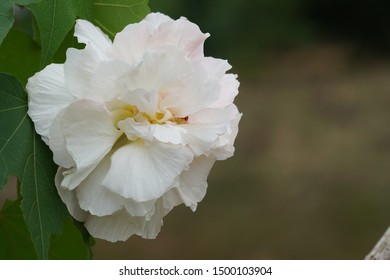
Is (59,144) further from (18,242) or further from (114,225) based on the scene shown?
(18,242)

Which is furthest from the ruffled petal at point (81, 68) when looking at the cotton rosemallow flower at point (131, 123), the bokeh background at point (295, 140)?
the bokeh background at point (295, 140)

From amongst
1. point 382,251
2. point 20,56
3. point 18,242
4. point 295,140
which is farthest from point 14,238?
point 295,140

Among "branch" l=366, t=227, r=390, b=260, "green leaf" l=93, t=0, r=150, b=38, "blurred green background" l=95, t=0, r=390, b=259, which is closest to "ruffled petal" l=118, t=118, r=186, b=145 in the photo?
"green leaf" l=93, t=0, r=150, b=38

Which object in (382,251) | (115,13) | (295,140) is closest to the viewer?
(115,13)

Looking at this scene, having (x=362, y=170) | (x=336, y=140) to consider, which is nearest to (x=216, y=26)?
(x=336, y=140)

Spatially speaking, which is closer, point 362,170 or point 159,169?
point 159,169
